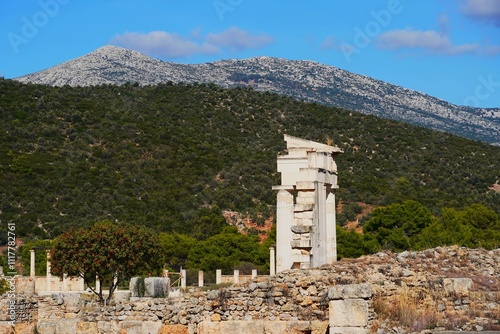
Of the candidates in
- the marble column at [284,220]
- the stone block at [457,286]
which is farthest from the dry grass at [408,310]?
the marble column at [284,220]

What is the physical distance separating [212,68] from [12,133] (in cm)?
7315

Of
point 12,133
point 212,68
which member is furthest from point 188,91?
point 212,68

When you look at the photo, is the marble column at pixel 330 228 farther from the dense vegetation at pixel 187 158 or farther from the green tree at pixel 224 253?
the dense vegetation at pixel 187 158

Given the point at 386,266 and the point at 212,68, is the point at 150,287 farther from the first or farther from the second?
the point at 212,68

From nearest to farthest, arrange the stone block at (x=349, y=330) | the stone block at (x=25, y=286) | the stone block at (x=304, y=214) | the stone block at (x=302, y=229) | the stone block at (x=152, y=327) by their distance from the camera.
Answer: the stone block at (x=349, y=330) → the stone block at (x=152, y=327) → the stone block at (x=302, y=229) → the stone block at (x=304, y=214) → the stone block at (x=25, y=286)

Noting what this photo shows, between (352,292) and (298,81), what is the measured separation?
12892cm

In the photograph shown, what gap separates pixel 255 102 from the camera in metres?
93.4

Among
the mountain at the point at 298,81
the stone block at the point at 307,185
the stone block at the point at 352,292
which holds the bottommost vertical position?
the stone block at the point at 352,292

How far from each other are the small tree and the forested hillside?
2066 centimetres

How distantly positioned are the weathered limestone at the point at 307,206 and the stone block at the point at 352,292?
7686 mm

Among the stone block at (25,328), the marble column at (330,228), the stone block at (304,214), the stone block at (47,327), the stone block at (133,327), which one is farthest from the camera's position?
the marble column at (330,228)

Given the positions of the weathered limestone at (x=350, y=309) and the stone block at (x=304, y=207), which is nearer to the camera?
the weathered limestone at (x=350, y=309)

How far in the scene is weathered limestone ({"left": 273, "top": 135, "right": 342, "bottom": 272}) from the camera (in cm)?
2241

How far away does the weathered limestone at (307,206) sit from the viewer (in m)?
22.4
